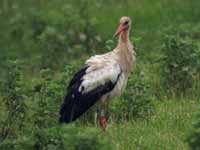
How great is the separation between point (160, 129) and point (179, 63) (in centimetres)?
178

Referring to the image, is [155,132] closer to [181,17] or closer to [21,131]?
[21,131]

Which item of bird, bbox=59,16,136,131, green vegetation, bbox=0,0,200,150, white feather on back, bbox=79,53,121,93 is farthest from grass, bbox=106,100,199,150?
white feather on back, bbox=79,53,121,93

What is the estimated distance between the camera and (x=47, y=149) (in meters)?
10.4

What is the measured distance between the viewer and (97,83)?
1199cm

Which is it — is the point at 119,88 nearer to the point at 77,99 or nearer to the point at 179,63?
the point at 77,99

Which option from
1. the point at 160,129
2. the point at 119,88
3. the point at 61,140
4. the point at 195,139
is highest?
the point at 119,88

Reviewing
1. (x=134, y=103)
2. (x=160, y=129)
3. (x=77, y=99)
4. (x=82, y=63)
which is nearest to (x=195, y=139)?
(x=160, y=129)

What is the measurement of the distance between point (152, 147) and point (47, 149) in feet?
4.19

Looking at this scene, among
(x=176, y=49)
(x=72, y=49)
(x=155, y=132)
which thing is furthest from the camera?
(x=72, y=49)

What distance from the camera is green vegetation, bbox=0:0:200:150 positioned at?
1103 centimetres

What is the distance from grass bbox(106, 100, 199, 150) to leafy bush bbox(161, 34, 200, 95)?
0.49 metres

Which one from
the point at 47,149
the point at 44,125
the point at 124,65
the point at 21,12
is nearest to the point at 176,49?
the point at 124,65

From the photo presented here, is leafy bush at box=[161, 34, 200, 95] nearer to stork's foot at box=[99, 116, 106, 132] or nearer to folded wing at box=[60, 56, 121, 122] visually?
folded wing at box=[60, 56, 121, 122]

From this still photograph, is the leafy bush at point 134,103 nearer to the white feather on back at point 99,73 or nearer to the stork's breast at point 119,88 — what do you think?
the stork's breast at point 119,88
